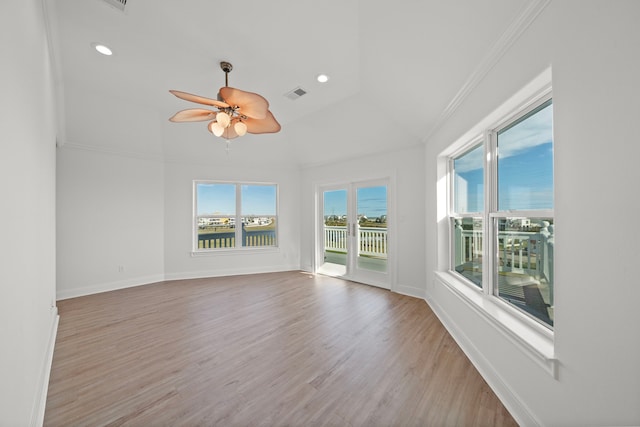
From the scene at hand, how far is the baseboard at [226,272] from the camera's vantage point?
4973 mm

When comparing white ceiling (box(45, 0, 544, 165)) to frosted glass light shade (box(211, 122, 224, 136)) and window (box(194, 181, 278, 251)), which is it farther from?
window (box(194, 181, 278, 251))

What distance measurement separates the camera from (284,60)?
8.96 ft

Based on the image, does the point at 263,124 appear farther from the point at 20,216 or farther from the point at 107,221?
the point at 107,221

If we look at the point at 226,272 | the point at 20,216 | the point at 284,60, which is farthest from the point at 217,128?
the point at 226,272

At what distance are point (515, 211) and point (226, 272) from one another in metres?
5.11

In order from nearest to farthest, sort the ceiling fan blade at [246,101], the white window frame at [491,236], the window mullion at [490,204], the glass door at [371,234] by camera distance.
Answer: the white window frame at [491,236]
the ceiling fan blade at [246,101]
the window mullion at [490,204]
the glass door at [371,234]

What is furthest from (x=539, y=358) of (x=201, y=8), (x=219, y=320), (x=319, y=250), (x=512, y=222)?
(x=319, y=250)

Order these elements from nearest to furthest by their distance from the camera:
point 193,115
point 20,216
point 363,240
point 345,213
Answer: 1. point 20,216
2. point 193,115
3. point 363,240
4. point 345,213

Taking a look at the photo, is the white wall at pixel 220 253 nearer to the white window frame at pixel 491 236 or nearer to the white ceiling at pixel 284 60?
the white ceiling at pixel 284 60

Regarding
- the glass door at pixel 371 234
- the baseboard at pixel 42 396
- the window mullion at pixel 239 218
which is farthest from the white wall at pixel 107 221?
the glass door at pixel 371 234

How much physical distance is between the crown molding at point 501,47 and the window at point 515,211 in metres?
0.40

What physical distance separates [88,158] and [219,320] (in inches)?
141

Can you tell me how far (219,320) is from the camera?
10.00 feet

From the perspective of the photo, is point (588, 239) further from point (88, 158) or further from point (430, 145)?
point (88, 158)
